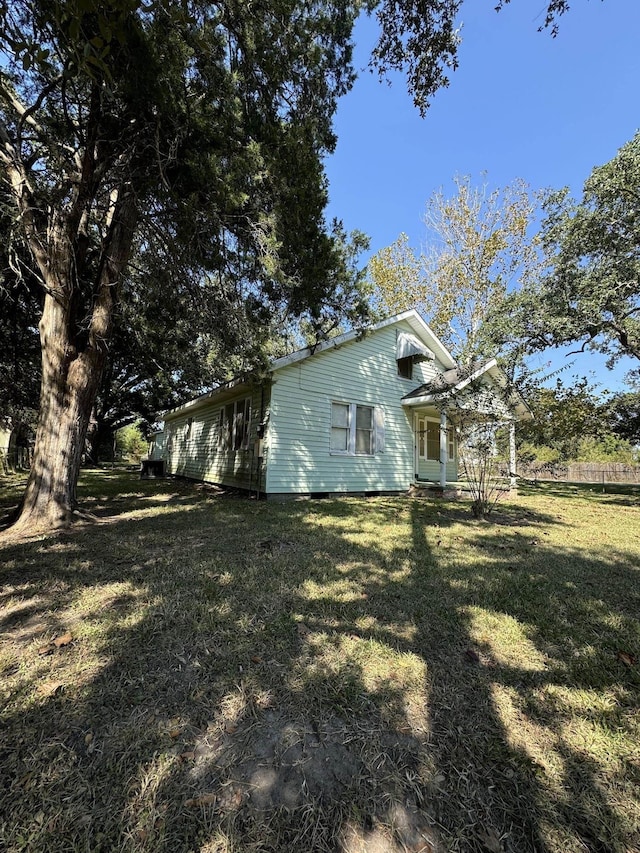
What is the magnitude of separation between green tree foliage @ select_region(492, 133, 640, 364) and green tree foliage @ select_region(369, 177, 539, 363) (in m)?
4.62

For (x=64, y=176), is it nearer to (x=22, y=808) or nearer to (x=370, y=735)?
(x=22, y=808)

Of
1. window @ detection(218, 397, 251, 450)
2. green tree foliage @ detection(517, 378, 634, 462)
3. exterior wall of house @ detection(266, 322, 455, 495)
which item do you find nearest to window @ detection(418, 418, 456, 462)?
exterior wall of house @ detection(266, 322, 455, 495)

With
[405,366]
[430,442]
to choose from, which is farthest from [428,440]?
[405,366]

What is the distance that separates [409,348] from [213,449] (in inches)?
290

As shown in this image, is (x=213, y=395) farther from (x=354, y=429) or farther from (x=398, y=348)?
(x=398, y=348)

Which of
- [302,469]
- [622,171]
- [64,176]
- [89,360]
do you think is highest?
[622,171]

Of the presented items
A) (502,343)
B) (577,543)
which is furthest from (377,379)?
(577,543)

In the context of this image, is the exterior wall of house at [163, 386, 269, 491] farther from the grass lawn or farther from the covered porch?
the grass lawn

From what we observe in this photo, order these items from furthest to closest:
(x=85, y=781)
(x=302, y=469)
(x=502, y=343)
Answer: (x=502, y=343), (x=302, y=469), (x=85, y=781)

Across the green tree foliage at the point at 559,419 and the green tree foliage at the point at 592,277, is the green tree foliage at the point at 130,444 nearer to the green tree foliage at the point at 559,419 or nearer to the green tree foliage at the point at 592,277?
the green tree foliage at the point at 592,277

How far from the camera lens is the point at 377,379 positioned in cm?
1150

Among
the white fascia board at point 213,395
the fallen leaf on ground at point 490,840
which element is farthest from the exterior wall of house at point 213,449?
the fallen leaf on ground at point 490,840

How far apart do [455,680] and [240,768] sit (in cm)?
130

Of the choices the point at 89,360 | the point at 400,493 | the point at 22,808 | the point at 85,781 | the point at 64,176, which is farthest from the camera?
the point at 400,493
